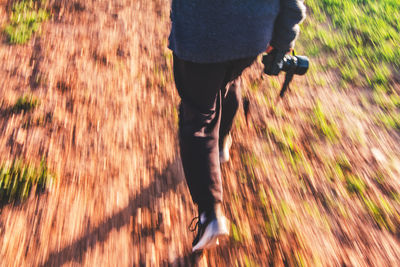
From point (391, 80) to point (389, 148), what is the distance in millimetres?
1003

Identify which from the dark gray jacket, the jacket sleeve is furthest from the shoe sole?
the jacket sleeve

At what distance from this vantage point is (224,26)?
3.44 feet

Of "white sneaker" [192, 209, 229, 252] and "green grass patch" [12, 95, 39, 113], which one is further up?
"white sneaker" [192, 209, 229, 252]

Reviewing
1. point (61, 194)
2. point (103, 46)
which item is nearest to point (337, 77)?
point (103, 46)

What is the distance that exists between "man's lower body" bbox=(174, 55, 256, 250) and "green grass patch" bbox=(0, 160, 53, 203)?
102cm

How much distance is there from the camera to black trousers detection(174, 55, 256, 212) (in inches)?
46.8

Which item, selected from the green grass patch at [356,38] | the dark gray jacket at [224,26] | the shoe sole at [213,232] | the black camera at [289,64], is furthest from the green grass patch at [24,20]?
the green grass patch at [356,38]

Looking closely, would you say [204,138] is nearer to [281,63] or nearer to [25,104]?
[281,63]

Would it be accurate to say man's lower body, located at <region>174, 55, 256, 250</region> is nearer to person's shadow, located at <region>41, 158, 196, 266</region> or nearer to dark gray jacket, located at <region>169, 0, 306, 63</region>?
dark gray jacket, located at <region>169, 0, 306, 63</region>

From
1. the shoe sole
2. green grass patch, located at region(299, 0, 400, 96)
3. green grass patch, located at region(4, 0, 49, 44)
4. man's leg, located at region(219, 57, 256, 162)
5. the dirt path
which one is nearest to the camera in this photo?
man's leg, located at region(219, 57, 256, 162)

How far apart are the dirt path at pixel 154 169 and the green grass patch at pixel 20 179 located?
7 cm

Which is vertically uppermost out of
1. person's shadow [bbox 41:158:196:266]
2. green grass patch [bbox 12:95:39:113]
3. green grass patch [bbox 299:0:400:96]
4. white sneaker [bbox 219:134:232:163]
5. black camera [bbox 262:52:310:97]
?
black camera [bbox 262:52:310:97]

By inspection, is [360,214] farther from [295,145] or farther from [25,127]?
[25,127]

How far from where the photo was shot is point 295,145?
7.20 ft
